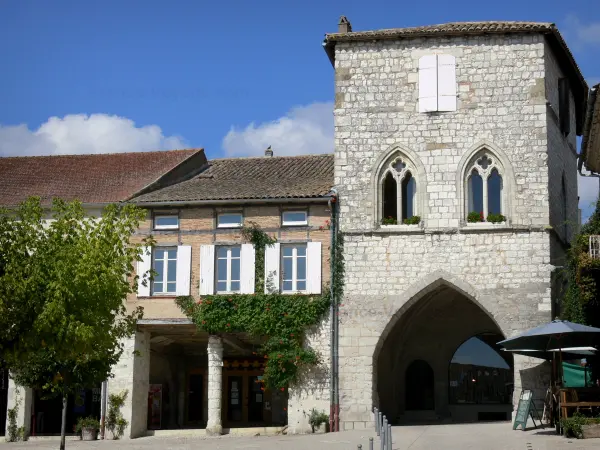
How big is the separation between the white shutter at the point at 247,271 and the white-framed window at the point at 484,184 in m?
5.54

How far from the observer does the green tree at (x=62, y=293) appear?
60.8 feet

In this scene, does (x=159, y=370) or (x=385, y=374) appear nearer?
(x=385, y=374)

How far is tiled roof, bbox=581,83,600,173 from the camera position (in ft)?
78.5

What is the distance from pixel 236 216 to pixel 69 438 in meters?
7.10

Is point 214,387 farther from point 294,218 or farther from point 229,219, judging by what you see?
point 294,218

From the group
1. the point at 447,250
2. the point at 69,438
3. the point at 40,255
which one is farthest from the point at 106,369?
the point at 447,250

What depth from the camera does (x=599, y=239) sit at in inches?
894

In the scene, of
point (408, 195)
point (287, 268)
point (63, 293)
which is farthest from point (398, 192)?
point (63, 293)

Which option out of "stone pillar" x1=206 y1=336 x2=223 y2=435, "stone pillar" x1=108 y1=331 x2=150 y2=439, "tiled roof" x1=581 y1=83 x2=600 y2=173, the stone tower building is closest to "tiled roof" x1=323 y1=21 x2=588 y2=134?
the stone tower building

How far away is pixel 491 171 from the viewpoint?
87.9 feet

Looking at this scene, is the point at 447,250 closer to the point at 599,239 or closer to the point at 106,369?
the point at 599,239

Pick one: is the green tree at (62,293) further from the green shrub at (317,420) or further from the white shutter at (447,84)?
the white shutter at (447,84)

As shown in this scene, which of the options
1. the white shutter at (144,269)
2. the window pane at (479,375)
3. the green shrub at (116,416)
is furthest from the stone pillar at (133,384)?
the window pane at (479,375)

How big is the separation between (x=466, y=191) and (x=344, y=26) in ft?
18.2
